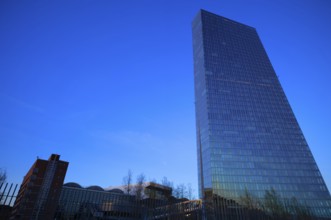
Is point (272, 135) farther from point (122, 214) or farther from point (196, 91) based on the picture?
point (122, 214)

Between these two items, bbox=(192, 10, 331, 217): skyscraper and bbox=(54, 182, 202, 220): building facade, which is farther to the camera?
bbox=(192, 10, 331, 217): skyscraper

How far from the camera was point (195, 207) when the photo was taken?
45.8 feet

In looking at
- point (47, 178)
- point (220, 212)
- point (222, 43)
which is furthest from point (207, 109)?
point (220, 212)

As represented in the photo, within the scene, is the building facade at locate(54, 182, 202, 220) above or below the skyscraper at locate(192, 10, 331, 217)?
below

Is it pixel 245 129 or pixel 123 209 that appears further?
pixel 245 129

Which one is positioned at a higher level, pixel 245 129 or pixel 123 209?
pixel 245 129

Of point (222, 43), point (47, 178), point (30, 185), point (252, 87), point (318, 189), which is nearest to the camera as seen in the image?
point (30, 185)

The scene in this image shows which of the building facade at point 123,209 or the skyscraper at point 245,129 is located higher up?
the skyscraper at point 245,129

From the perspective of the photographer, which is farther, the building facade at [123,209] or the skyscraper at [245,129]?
the skyscraper at [245,129]

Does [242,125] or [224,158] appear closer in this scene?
[224,158]

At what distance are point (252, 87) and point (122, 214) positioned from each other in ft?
359

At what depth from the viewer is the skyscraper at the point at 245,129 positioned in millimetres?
81062

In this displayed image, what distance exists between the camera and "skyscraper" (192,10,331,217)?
81.1 meters

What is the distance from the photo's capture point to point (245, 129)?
93750 mm
